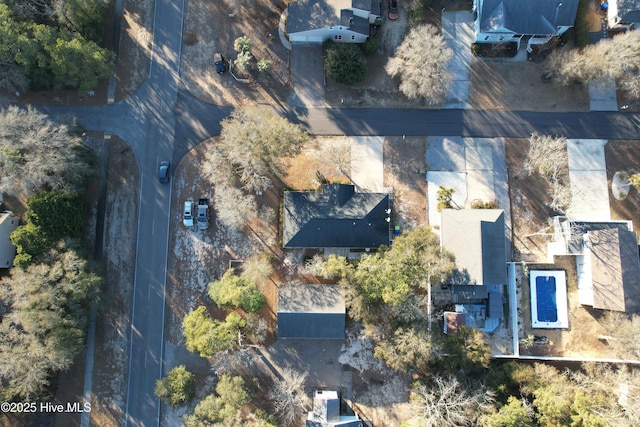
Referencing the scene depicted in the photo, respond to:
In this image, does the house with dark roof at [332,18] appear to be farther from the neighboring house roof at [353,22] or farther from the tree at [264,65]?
the tree at [264,65]

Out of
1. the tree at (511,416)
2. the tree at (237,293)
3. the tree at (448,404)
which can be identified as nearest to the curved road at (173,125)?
the tree at (237,293)

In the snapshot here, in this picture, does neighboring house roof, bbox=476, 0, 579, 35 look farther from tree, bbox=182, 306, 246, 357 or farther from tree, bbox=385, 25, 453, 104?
tree, bbox=182, 306, 246, 357

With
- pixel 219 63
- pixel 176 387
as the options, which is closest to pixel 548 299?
pixel 176 387

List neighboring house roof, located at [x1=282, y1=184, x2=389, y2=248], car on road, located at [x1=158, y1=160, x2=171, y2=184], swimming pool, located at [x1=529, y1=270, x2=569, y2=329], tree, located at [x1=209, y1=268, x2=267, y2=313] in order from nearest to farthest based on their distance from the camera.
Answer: tree, located at [x1=209, y1=268, x2=267, y2=313] → neighboring house roof, located at [x1=282, y1=184, x2=389, y2=248] → swimming pool, located at [x1=529, y1=270, x2=569, y2=329] → car on road, located at [x1=158, y1=160, x2=171, y2=184]

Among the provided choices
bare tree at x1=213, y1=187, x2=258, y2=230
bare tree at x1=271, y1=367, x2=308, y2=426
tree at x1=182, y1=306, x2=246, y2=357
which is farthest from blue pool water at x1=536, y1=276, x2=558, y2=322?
bare tree at x1=213, y1=187, x2=258, y2=230

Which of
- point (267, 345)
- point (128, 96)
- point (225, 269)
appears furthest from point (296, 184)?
point (128, 96)
